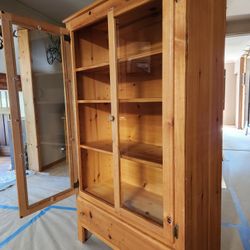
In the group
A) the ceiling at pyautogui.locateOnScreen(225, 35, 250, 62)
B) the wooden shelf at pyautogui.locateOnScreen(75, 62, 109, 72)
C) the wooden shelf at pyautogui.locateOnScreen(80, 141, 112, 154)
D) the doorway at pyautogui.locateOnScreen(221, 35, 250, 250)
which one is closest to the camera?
the wooden shelf at pyautogui.locateOnScreen(75, 62, 109, 72)

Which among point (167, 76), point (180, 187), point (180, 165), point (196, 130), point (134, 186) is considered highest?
point (167, 76)

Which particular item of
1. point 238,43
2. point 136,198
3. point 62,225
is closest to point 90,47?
point 136,198

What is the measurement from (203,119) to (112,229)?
3.29 feet

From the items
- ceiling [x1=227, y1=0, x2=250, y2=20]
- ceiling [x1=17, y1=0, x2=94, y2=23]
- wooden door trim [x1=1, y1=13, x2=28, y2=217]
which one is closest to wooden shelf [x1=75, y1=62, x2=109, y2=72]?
wooden door trim [x1=1, y1=13, x2=28, y2=217]

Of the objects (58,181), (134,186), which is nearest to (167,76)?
(134,186)

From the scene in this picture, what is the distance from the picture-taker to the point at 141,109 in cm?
167

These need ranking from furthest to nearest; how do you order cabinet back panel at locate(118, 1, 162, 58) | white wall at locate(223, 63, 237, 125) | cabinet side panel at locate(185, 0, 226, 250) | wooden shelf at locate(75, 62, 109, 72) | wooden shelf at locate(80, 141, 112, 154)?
white wall at locate(223, 63, 237, 125)
wooden shelf at locate(80, 141, 112, 154)
wooden shelf at locate(75, 62, 109, 72)
cabinet back panel at locate(118, 1, 162, 58)
cabinet side panel at locate(185, 0, 226, 250)

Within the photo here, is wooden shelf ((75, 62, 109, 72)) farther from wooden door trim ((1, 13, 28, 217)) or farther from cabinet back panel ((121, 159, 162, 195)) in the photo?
cabinet back panel ((121, 159, 162, 195))

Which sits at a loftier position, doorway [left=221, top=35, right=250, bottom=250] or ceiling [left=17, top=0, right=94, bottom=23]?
ceiling [left=17, top=0, right=94, bottom=23]

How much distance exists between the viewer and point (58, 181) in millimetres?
3180

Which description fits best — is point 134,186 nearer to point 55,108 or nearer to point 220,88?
point 220,88

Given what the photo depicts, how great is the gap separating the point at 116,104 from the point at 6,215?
6.12 ft

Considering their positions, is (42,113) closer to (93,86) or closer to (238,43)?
(93,86)

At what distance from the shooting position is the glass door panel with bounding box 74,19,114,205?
1719 mm
